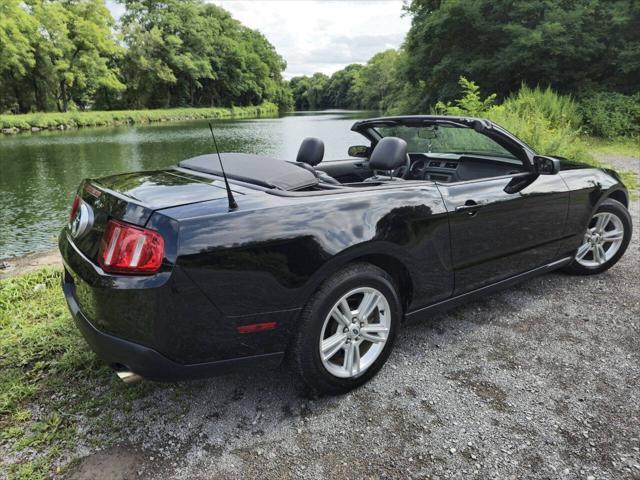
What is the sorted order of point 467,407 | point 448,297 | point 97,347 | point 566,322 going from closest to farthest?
point 97,347 → point 467,407 → point 448,297 → point 566,322

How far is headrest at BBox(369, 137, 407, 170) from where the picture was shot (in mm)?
3012

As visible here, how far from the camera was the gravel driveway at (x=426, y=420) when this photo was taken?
74.6 inches

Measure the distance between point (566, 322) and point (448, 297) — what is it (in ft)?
3.44

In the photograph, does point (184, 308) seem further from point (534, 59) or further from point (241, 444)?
point (534, 59)

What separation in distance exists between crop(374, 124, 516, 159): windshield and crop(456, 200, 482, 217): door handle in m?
0.53

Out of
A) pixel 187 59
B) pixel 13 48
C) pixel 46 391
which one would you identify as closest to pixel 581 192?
pixel 46 391

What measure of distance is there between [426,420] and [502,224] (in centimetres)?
140

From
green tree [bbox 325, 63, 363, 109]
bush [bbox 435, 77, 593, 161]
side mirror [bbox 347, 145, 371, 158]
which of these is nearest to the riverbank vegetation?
green tree [bbox 325, 63, 363, 109]

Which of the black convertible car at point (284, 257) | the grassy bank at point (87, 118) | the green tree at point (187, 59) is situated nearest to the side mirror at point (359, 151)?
the black convertible car at point (284, 257)

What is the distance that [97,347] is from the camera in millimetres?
1966

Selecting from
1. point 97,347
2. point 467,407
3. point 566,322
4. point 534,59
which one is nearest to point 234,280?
point 97,347

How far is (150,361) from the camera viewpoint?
72.5 inches

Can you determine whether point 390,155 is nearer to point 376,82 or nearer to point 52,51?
point 52,51

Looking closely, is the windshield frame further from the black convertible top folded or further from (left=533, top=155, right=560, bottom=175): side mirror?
the black convertible top folded
